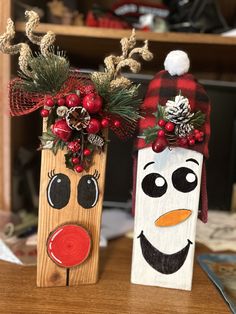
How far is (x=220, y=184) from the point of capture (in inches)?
42.7

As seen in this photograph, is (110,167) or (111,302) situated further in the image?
(110,167)

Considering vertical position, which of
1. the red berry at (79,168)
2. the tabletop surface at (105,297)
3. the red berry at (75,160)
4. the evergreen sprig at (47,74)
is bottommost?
the tabletop surface at (105,297)

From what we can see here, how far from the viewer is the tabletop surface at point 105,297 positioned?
621 millimetres

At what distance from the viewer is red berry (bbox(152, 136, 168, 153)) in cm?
63

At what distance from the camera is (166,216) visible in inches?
26.6

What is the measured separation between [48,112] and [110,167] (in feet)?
1.51

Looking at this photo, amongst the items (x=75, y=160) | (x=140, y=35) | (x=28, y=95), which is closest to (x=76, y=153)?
(x=75, y=160)

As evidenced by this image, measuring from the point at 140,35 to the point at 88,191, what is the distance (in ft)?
1.22

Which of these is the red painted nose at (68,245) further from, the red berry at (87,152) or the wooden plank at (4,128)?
the wooden plank at (4,128)

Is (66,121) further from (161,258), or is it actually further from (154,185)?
(161,258)

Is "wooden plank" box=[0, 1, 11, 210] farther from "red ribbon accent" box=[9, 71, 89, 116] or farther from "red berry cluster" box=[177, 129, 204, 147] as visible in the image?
"red berry cluster" box=[177, 129, 204, 147]

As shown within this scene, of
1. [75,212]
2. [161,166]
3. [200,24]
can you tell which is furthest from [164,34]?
[75,212]

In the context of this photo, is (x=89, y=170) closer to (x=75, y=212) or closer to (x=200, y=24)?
(x=75, y=212)

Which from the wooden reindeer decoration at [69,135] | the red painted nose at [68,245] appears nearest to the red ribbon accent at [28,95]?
the wooden reindeer decoration at [69,135]
